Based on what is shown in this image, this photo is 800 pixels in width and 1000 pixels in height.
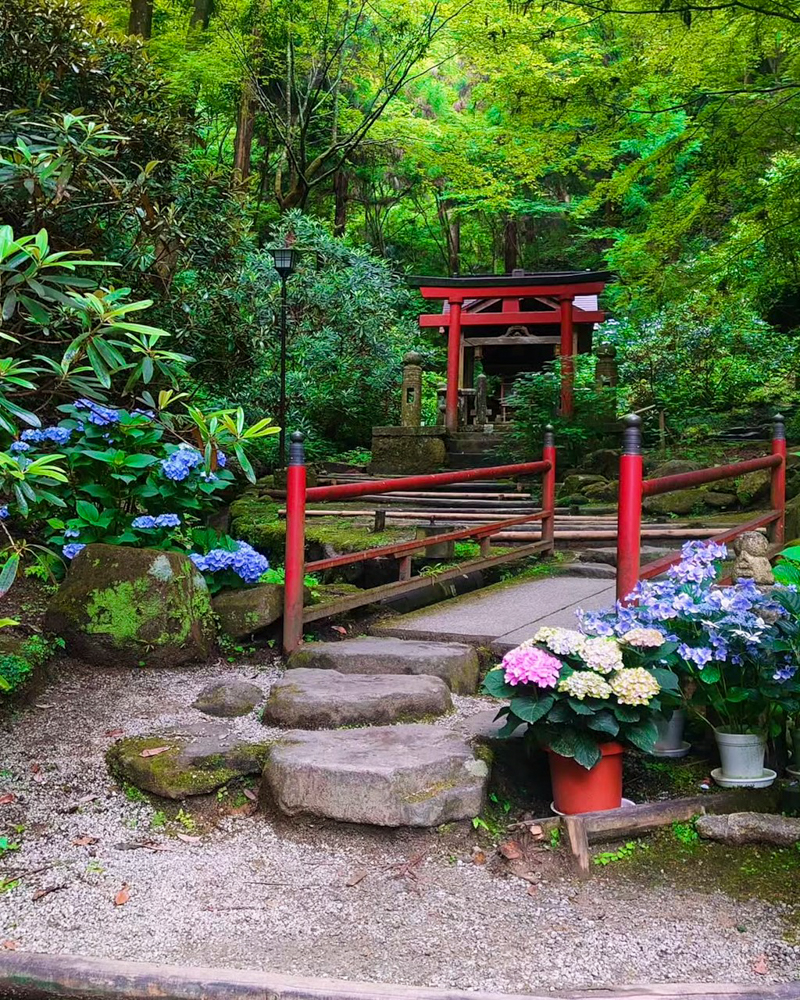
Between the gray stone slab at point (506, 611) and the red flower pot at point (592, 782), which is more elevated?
the gray stone slab at point (506, 611)

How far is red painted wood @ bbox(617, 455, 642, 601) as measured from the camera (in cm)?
312

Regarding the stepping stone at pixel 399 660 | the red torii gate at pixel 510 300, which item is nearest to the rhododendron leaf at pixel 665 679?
the stepping stone at pixel 399 660

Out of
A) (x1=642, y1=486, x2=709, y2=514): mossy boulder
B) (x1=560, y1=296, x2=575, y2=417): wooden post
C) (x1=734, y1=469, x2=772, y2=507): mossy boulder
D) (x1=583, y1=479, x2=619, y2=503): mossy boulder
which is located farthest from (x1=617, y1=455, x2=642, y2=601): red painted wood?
(x1=560, y1=296, x2=575, y2=417): wooden post

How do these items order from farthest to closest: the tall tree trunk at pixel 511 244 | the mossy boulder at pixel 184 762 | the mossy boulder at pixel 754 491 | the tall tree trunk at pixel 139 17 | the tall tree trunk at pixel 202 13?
the tall tree trunk at pixel 511 244 < the tall tree trunk at pixel 202 13 < the tall tree trunk at pixel 139 17 < the mossy boulder at pixel 754 491 < the mossy boulder at pixel 184 762

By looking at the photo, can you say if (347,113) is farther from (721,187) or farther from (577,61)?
(721,187)

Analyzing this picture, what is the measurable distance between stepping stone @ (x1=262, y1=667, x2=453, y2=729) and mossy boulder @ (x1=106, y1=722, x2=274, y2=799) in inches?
7.1

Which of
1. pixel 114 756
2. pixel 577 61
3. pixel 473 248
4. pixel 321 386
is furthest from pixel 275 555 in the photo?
pixel 473 248

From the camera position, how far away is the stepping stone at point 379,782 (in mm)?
2502

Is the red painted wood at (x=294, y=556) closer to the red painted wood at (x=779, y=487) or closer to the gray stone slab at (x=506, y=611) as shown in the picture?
the gray stone slab at (x=506, y=611)

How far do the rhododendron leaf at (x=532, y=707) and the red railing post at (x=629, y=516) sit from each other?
0.75 m

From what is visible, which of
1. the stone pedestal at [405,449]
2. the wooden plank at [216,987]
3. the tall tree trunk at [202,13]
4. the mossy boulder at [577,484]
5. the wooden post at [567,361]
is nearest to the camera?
the wooden plank at [216,987]

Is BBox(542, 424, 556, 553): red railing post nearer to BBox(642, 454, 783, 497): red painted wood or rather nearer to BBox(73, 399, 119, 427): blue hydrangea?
BBox(642, 454, 783, 497): red painted wood

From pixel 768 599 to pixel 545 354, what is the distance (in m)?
16.7

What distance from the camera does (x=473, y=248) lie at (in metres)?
25.1
